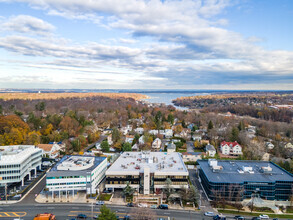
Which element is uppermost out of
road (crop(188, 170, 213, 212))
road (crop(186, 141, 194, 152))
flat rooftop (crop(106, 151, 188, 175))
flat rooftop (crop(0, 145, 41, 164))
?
flat rooftop (crop(0, 145, 41, 164))

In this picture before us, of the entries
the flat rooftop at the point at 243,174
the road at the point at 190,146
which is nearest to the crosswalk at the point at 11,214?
the flat rooftop at the point at 243,174

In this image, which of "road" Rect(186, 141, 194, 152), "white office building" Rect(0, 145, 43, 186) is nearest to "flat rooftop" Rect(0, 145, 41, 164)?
"white office building" Rect(0, 145, 43, 186)

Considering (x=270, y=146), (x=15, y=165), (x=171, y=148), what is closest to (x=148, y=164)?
(x=171, y=148)

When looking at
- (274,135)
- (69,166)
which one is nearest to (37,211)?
(69,166)

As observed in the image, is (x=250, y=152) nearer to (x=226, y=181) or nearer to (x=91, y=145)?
(x=226, y=181)

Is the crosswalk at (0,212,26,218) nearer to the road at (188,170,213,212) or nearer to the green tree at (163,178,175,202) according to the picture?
the green tree at (163,178,175,202)

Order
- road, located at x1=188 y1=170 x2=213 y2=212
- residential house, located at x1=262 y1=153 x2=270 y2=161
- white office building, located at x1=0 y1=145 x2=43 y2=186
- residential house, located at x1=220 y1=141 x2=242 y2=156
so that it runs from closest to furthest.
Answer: road, located at x1=188 y1=170 x2=213 y2=212, white office building, located at x1=0 y1=145 x2=43 y2=186, residential house, located at x1=262 y1=153 x2=270 y2=161, residential house, located at x1=220 y1=141 x2=242 y2=156
